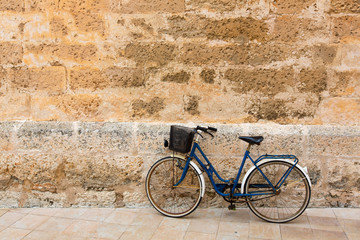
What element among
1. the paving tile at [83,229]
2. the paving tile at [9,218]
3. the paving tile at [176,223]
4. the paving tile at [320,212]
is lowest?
the paving tile at [9,218]

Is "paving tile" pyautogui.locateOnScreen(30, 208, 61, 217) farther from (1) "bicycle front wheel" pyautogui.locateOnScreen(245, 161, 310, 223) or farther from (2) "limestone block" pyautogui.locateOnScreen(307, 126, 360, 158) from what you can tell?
(2) "limestone block" pyautogui.locateOnScreen(307, 126, 360, 158)

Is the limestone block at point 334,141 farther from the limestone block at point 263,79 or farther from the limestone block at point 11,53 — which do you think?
the limestone block at point 11,53

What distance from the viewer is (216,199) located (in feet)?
12.6

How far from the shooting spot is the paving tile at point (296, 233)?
317 centimetres

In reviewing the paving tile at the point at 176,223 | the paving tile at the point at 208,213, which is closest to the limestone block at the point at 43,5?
the paving tile at the point at 176,223

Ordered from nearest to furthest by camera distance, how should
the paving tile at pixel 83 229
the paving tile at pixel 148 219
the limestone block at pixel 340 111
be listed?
the paving tile at pixel 83 229 < the paving tile at pixel 148 219 < the limestone block at pixel 340 111

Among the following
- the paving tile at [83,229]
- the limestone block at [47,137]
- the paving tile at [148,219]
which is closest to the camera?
the paving tile at [83,229]

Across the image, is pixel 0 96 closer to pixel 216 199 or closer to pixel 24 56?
pixel 24 56

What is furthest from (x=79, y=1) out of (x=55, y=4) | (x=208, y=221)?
(x=208, y=221)

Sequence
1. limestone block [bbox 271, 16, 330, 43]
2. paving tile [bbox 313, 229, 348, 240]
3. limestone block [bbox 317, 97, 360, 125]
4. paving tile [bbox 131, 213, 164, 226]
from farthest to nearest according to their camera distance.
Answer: limestone block [bbox 317, 97, 360, 125], limestone block [bbox 271, 16, 330, 43], paving tile [bbox 131, 213, 164, 226], paving tile [bbox 313, 229, 348, 240]

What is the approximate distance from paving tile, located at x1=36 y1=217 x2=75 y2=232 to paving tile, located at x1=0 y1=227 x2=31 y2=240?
136mm

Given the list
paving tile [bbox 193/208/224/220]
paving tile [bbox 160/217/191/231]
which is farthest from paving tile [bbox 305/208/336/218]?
paving tile [bbox 160/217/191/231]

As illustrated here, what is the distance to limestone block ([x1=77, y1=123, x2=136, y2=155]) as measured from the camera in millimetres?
3775

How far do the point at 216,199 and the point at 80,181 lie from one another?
1534 mm
